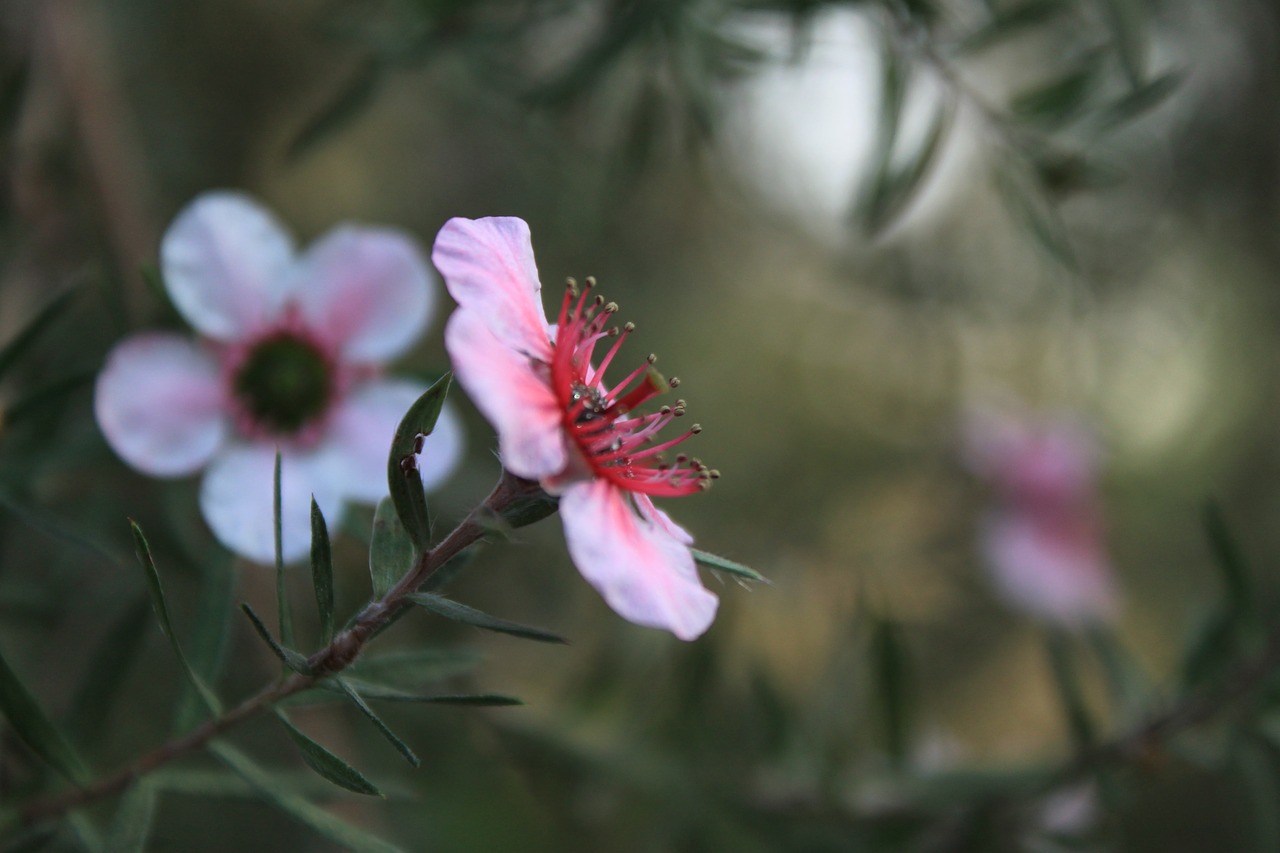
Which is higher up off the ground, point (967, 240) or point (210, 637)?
point (210, 637)

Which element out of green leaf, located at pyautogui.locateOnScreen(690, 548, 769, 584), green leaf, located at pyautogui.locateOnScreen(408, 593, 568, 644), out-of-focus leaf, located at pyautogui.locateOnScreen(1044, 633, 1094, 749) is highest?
green leaf, located at pyautogui.locateOnScreen(408, 593, 568, 644)

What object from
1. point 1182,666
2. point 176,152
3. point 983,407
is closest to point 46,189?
point 176,152

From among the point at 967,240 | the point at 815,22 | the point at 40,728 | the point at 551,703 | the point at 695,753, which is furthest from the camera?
the point at 967,240

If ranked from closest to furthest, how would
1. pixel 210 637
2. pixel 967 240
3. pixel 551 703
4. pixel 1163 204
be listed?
pixel 210 637, pixel 551 703, pixel 1163 204, pixel 967 240

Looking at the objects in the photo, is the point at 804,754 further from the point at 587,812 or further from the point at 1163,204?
the point at 1163,204

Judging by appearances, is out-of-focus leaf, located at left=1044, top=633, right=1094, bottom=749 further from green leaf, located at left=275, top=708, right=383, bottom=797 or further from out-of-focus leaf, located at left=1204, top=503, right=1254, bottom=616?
green leaf, located at left=275, top=708, right=383, bottom=797

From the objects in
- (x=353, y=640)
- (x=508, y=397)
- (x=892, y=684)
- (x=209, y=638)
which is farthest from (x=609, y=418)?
(x=892, y=684)

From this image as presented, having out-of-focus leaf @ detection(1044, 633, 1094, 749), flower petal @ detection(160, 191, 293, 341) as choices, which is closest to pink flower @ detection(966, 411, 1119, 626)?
out-of-focus leaf @ detection(1044, 633, 1094, 749)
